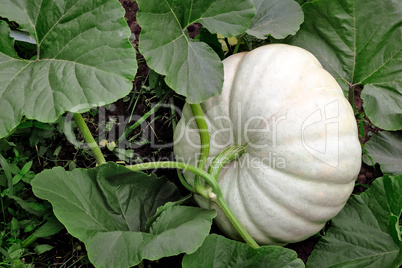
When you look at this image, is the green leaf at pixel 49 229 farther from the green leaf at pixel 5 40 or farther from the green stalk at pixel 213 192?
the green leaf at pixel 5 40

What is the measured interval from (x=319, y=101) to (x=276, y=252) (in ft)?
1.60

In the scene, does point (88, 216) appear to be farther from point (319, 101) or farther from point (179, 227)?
point (319, 101)

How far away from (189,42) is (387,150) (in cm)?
92

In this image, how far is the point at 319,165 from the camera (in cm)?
134

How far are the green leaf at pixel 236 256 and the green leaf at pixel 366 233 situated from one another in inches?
9.3

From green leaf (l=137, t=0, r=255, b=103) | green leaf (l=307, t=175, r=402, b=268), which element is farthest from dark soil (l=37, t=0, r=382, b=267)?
green leaf (l=137, t=0, r=255, b=103)

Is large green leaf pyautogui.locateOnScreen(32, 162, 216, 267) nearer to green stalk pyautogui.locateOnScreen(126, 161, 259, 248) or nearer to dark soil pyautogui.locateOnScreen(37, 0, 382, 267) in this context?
green stalk pyautogui.locateOnScreen(126, 161, 259, 248)

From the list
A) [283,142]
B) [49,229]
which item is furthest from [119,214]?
[283,142]

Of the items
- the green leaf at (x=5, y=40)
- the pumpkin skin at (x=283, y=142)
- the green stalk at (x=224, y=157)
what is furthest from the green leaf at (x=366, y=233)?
the green leaf at (x=5, y=40)

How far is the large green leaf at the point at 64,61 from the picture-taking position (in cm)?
117

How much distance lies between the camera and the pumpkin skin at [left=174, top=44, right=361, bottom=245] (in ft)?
4.41

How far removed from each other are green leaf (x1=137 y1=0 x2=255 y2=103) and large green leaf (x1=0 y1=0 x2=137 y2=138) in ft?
0.31

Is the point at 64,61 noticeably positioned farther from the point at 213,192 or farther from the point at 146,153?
the point at 146,153

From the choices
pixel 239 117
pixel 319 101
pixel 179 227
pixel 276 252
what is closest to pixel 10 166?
pixel 179 227
